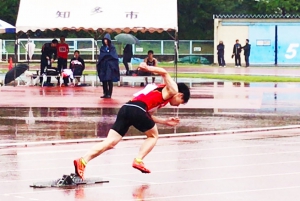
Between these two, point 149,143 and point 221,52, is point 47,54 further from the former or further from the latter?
point 221,52

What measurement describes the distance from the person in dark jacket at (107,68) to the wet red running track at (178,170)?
37.5 feet

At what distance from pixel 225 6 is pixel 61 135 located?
194ft

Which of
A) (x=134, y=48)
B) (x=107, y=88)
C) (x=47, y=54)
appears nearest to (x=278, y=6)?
(x=134, y=48)

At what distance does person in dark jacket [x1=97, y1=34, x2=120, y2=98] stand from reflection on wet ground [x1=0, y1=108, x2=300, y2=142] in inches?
177

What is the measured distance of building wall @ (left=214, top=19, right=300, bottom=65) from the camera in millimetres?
62656

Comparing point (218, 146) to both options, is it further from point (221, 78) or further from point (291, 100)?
point (221, 78)

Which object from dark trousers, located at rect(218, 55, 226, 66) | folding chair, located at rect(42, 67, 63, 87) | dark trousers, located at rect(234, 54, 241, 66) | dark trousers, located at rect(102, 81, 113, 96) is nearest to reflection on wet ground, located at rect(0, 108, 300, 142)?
dark trousers, located at rect(102, 81, 113, 96)

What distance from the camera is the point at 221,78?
4453 cm

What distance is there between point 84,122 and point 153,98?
28.7 ft

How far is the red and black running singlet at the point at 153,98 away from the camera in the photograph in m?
12.3

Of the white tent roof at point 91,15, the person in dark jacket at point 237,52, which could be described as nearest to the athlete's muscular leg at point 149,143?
the white tent roof at point 91,15

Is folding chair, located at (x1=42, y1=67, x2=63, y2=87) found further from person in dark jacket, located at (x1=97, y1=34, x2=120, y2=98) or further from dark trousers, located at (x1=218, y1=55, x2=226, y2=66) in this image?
dark trousers, located at (x1=218, y1=55, x2=226, y2=66)

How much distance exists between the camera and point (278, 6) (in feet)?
250

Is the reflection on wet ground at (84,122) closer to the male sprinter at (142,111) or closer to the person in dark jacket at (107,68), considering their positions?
the person in dark jacket at (107,68)
